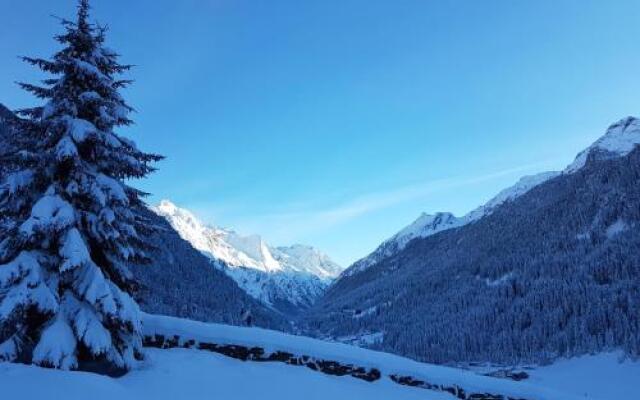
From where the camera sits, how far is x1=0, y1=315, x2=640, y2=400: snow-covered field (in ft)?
35.9

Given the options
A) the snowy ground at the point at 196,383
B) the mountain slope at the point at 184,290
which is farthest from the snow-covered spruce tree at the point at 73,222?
the mountain slope at the point at 184,290

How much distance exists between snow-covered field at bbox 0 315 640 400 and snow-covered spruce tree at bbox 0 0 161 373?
1.10 metres

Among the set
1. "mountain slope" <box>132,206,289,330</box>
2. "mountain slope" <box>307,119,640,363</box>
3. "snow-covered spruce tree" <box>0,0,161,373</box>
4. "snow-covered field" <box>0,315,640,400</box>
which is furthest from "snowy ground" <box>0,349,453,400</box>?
"mountain slope" <box>132,206,289,330</box>

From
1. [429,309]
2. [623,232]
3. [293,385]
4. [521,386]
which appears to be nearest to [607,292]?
[623,232]

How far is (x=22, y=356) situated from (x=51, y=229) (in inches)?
117

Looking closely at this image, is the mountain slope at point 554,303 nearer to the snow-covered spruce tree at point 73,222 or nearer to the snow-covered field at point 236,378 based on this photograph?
the snow-covered field at point 236,378

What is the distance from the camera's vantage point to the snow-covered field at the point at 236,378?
1093 cm

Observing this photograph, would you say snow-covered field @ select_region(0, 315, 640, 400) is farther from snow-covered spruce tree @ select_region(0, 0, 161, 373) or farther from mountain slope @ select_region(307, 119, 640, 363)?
mountain slope @ select_region(307, 119, 640, 363)

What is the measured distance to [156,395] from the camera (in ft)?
39.6

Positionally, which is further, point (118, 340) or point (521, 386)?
point (521, 386)

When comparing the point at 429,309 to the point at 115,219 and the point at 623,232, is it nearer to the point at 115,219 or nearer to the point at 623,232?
the point at 623,232

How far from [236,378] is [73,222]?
5.61 meters

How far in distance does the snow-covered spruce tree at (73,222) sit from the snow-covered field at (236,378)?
1.10 m

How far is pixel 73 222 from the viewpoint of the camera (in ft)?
43.6
